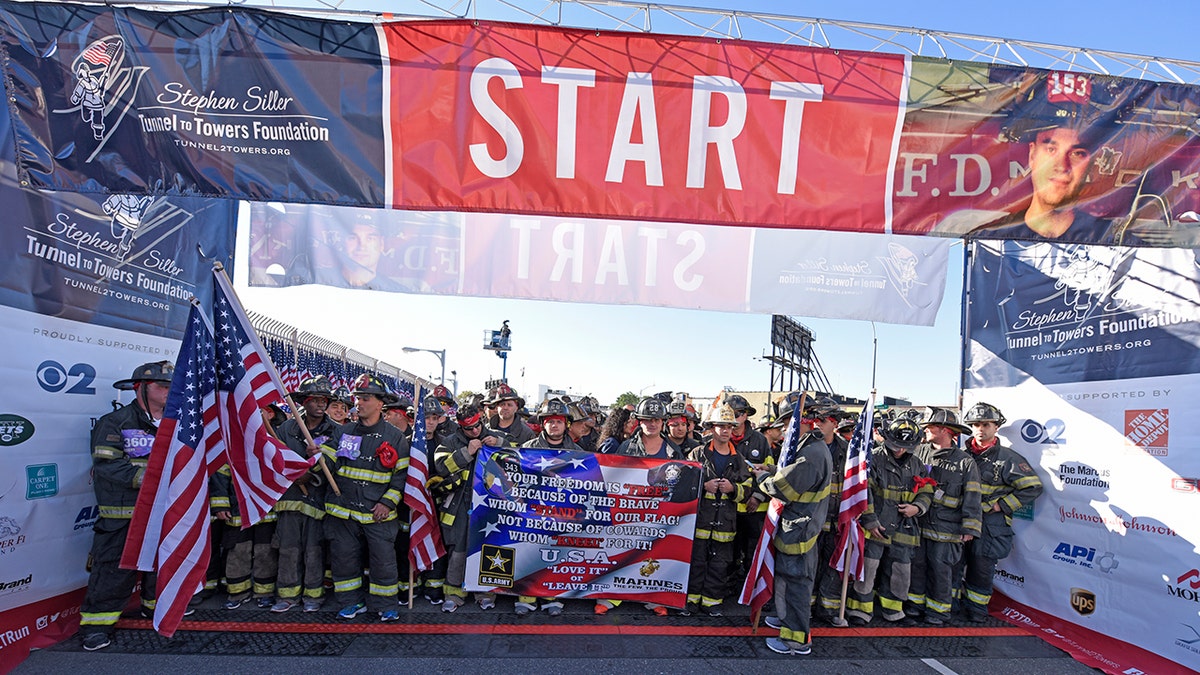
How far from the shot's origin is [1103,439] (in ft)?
18.7

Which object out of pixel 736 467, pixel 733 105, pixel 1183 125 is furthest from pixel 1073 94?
pixel 736 467

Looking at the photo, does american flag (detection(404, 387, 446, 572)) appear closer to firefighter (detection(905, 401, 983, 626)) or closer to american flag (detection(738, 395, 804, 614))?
american flag (detection(738, 395, 804, 614))

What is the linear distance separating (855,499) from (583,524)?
2609 mm

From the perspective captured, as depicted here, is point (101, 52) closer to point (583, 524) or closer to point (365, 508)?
point (365, 508)

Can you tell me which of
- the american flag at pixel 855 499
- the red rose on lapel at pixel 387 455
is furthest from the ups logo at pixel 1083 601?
the red rose on lapel at pixel 387 455

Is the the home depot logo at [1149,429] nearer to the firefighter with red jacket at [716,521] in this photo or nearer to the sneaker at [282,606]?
the firefighter with red jacket at [716,521]

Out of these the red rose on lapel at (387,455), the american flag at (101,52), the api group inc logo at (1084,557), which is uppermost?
Result: the american flag at (101,52)

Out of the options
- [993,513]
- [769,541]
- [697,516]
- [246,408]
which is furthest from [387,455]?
[993,513]

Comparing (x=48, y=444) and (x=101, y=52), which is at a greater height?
(x=101, y=52)

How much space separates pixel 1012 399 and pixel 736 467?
3.58 m

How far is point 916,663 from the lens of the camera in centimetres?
492

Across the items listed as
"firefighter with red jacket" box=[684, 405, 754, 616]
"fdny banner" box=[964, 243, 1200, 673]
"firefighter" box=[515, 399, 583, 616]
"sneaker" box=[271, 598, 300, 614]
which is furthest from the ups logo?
"sneaker" box=[271, 598, 300, 614]

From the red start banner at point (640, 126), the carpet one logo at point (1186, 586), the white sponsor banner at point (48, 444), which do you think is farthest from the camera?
Answer: the carpet one logo at point (1186, 586)

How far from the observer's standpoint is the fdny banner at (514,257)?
22.8 ft
